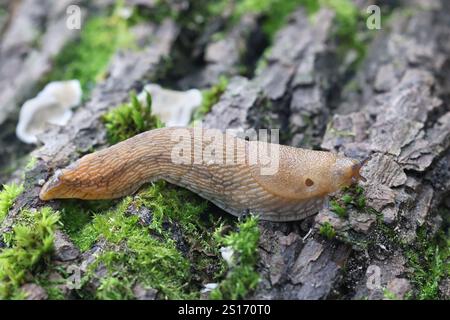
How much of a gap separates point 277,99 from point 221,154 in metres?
1.73

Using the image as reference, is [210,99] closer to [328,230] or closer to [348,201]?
[348,201]

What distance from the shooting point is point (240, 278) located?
429 cm

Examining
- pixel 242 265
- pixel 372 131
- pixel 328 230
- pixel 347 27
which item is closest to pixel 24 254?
pixel 242 265

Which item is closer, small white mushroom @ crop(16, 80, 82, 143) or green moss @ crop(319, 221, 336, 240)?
green moss @ crop(319, 221, 336, 240)

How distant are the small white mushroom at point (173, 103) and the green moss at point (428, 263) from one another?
9.73 ft

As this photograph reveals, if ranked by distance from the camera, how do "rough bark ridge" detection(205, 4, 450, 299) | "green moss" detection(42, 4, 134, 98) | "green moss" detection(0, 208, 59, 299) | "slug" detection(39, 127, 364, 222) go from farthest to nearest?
"green moss" detection(42, 4, 134, 98) < "slug" detection(39, 127, 364, 222) < "rough bark ridge" detection(205, 4, 450, 299) < "green moss" detection(0, 208, 59, 299)

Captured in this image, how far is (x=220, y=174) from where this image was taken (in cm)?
508

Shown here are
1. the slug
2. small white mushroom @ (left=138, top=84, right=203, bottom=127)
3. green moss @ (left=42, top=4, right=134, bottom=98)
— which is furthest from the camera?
green moss @ (left=42, top=4, right=134, bottom=98)

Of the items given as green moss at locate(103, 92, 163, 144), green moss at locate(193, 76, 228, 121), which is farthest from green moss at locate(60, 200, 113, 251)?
green moss at locate(193, 76, 228, 121)

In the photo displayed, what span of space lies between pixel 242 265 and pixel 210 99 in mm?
2715

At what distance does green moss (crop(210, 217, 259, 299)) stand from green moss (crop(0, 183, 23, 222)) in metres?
2.12

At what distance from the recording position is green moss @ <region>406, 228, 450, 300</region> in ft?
14.9

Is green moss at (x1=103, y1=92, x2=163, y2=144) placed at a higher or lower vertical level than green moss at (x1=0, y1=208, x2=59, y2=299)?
higher

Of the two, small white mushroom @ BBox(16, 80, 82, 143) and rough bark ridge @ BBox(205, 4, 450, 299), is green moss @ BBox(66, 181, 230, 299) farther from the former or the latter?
small white mushroom @ BBox(16, 80, 82, 143)
